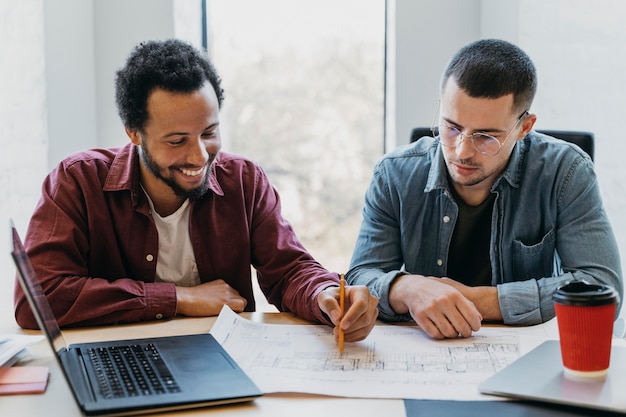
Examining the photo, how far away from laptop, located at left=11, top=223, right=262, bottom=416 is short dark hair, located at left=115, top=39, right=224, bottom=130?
0.58m

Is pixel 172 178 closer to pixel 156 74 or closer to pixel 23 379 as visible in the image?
pixel 156 74

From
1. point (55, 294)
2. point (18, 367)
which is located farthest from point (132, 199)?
point (18, 367)

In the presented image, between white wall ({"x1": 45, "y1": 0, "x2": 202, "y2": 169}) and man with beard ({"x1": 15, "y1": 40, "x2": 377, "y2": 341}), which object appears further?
white wall ({"x1": 45, "y1": 0, "x2": 202, "y2": 169})

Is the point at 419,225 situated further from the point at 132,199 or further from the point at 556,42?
the point at 556,42

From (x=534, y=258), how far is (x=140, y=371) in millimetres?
964

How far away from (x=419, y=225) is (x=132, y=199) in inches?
26.4

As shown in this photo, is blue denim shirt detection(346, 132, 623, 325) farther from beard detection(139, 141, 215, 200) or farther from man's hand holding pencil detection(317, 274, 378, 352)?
beard detection(139, 141, 215, 200)

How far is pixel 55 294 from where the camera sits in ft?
4.85

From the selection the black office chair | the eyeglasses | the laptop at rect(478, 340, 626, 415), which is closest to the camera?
the laptop at rect(478, 340, 626, 415)

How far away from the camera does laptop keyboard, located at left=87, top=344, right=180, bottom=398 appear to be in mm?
1057

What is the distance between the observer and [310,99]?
2963 millimetres

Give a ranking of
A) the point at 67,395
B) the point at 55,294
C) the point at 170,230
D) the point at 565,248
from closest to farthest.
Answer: the point at 67,395, the point at 55,294, the point at 565,248, the point at 170,230

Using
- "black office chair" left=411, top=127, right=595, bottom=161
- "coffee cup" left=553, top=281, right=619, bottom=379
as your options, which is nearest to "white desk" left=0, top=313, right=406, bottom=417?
"coffee cup" left=553, top=281, right=619, bottom=379

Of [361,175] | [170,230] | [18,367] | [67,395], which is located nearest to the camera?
[67,395]
